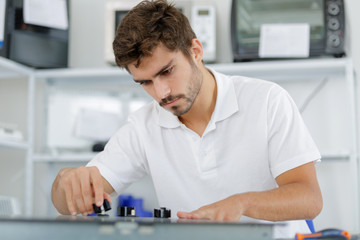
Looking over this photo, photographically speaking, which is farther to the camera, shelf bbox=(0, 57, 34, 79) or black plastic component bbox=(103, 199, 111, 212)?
shelf bbox=(0, 57, 34, 79)

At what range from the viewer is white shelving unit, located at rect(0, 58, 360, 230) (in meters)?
1.91

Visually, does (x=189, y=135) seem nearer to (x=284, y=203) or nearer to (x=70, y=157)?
(x=284, y=203)

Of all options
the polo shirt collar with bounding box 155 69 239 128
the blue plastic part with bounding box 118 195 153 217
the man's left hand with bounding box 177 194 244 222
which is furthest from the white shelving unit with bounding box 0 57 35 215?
the man's left hand with bounding box 177 194 244 222

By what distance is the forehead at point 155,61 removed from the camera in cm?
111

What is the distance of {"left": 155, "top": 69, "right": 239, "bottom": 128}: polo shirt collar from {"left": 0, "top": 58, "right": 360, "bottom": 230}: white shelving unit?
0.73 m

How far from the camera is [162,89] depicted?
112 centimetres

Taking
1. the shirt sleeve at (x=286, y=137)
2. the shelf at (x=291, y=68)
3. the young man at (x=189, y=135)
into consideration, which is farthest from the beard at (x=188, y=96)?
the shelf at (x=291, y=68)

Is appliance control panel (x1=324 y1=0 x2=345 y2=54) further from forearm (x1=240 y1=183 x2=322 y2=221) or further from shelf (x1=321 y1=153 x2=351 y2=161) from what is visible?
forearm (x1=240 y1=183 x2=322 y2=221)

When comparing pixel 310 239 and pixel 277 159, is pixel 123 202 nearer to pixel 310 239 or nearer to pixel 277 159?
pixel 277 159

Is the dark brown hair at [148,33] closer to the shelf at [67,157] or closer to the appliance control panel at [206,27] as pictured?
the appliance control panel at [206,27]

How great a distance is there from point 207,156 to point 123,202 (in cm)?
106

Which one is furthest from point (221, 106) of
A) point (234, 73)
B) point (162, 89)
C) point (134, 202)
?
point (134, 202)

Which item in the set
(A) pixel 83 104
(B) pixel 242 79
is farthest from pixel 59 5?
(B) pixel 242 79

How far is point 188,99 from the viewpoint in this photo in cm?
116
